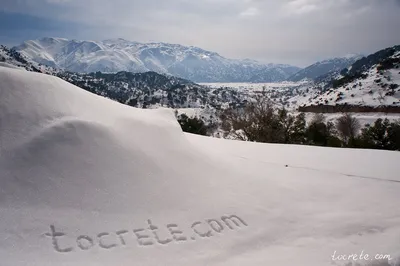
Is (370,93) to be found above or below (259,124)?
above

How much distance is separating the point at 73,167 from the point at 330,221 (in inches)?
146

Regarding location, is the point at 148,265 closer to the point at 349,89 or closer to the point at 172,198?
the point at 172,198

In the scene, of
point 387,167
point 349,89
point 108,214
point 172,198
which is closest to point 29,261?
point 108,214

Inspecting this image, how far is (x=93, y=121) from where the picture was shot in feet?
15.3

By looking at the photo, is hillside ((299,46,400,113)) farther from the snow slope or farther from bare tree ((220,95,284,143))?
the snow slope

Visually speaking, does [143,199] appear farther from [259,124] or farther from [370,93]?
[370,93]

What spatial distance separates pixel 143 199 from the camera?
3955mm

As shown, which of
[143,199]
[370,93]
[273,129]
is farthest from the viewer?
[370,93]

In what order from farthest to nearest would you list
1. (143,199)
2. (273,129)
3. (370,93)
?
(370,93) → (273,129) → (143,199)

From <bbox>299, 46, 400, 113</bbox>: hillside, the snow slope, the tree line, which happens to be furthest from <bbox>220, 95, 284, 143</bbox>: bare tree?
<bbox>299, 46, 400, 113</bbox>: hillside

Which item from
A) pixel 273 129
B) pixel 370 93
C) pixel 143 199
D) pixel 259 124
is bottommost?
pixel 273 129

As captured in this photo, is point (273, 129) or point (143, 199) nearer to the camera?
point (143, 199)

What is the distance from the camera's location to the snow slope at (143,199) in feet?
10.5

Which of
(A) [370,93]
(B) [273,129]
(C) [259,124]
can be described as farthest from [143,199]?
(A) [370,93]
